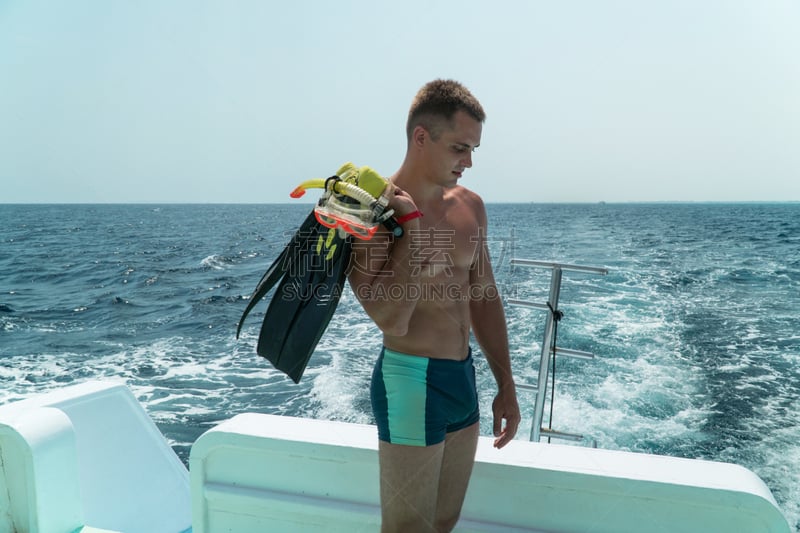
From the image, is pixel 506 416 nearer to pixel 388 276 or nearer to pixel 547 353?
pixel 388 276

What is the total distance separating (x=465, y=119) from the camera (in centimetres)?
138

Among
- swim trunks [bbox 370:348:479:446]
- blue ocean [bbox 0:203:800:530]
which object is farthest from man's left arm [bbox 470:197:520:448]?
blue ocean [bbox 0:203:800:530]

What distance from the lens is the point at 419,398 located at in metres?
1.39

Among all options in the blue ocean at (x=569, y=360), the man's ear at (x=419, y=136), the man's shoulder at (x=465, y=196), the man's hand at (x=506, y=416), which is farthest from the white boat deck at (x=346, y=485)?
the blue ocean at (x=569, y=360)

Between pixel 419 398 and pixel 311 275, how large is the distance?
0.43m

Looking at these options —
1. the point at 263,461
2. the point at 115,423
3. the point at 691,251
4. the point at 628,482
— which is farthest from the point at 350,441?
the point at 691,251

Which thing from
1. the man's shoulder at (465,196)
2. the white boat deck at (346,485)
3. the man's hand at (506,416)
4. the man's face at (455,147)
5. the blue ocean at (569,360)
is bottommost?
the blue ocean at (569,360)

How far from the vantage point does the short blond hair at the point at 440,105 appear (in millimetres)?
1369

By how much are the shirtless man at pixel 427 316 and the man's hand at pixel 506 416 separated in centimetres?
17

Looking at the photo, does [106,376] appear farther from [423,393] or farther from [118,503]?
[423,393]

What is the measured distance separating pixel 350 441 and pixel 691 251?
1811 centimetres

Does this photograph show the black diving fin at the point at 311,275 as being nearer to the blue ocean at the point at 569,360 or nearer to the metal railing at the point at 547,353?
the metal railing at the point at 547,353

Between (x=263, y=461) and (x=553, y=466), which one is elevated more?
(x=553, y=466)

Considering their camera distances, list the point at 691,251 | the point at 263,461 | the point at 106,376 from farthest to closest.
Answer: the point at 691,251
the point at 106,376
the point at 263,461
